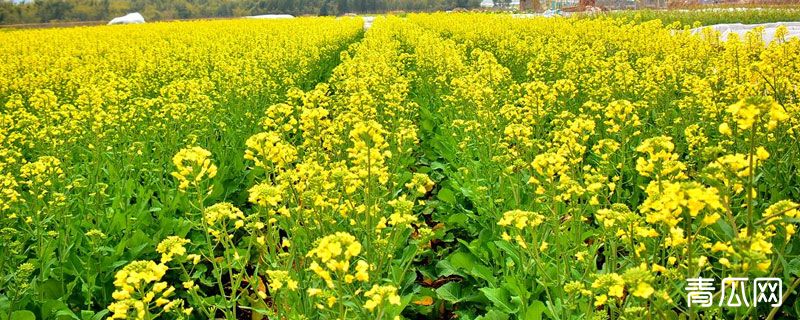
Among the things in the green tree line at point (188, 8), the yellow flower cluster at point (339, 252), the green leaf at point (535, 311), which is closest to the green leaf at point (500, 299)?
the green leaf at point (535, 311)

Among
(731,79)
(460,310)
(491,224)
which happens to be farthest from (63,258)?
(731,79)

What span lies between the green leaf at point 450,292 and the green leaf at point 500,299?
39 centimetres

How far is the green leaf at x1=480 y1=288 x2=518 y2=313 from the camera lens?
122 inches

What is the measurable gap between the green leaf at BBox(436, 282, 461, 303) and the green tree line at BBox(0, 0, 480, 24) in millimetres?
49453

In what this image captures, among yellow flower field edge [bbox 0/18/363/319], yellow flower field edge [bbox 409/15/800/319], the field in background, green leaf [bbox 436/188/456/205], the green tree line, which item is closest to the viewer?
yellow flower field edge [bbox 409/15/800/319]

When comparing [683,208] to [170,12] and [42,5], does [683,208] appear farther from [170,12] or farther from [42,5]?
[170,12]

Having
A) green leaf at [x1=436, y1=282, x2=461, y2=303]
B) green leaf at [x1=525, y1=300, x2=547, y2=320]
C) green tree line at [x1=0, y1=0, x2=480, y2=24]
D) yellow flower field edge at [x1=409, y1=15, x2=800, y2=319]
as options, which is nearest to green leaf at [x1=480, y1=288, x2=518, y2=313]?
yellow flower field edge at [x1=409, y1=15, x2=800, y2=319]

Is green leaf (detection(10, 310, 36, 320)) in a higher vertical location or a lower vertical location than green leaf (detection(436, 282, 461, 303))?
higher

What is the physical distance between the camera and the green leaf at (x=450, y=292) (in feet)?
11.7

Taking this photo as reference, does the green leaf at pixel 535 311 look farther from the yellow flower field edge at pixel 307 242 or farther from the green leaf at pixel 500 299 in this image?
the yellow flower field edge at pixel 307 242

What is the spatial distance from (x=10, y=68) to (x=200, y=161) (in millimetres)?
8904

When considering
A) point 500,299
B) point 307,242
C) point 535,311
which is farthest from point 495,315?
point 307,242

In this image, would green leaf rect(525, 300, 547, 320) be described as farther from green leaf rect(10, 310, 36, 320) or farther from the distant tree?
the distant tree

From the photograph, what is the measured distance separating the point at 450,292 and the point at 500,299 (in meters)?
0.57
